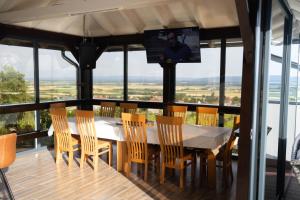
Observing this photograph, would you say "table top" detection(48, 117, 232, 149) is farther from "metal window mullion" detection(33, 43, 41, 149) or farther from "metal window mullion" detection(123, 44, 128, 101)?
"metal window mullion" detection(123, 44, 128, 101)

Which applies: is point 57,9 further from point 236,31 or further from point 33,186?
point 236,31

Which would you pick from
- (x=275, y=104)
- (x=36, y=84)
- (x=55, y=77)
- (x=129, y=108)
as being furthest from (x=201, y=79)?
(x=36, y=84)

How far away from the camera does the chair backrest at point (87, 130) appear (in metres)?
4.71

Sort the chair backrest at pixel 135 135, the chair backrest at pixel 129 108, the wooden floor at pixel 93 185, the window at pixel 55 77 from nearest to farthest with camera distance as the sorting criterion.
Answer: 1. the wooden floor at pixel 93 185
2. the chair backrest at pixel 135 135
3. the chair backrest at pixel 129 108
4. the window at pixel 55 77

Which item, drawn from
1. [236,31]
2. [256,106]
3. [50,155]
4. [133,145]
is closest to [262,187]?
[256,106]

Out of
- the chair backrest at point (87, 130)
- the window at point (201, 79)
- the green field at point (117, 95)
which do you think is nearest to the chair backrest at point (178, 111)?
the green field at point (117, 95)

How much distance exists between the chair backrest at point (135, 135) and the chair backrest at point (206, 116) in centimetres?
144

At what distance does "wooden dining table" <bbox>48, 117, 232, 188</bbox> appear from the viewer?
407 cm

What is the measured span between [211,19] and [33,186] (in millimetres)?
4093

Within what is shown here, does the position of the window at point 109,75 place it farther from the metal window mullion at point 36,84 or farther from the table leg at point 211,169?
the table leg at point 211,169

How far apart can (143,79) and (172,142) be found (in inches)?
114

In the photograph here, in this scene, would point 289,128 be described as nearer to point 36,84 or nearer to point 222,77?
point 222,77


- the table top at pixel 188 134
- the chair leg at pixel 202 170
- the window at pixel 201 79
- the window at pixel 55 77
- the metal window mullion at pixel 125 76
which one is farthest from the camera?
the metal window mullion at pixel 125 76

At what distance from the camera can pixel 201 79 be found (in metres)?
5.96
